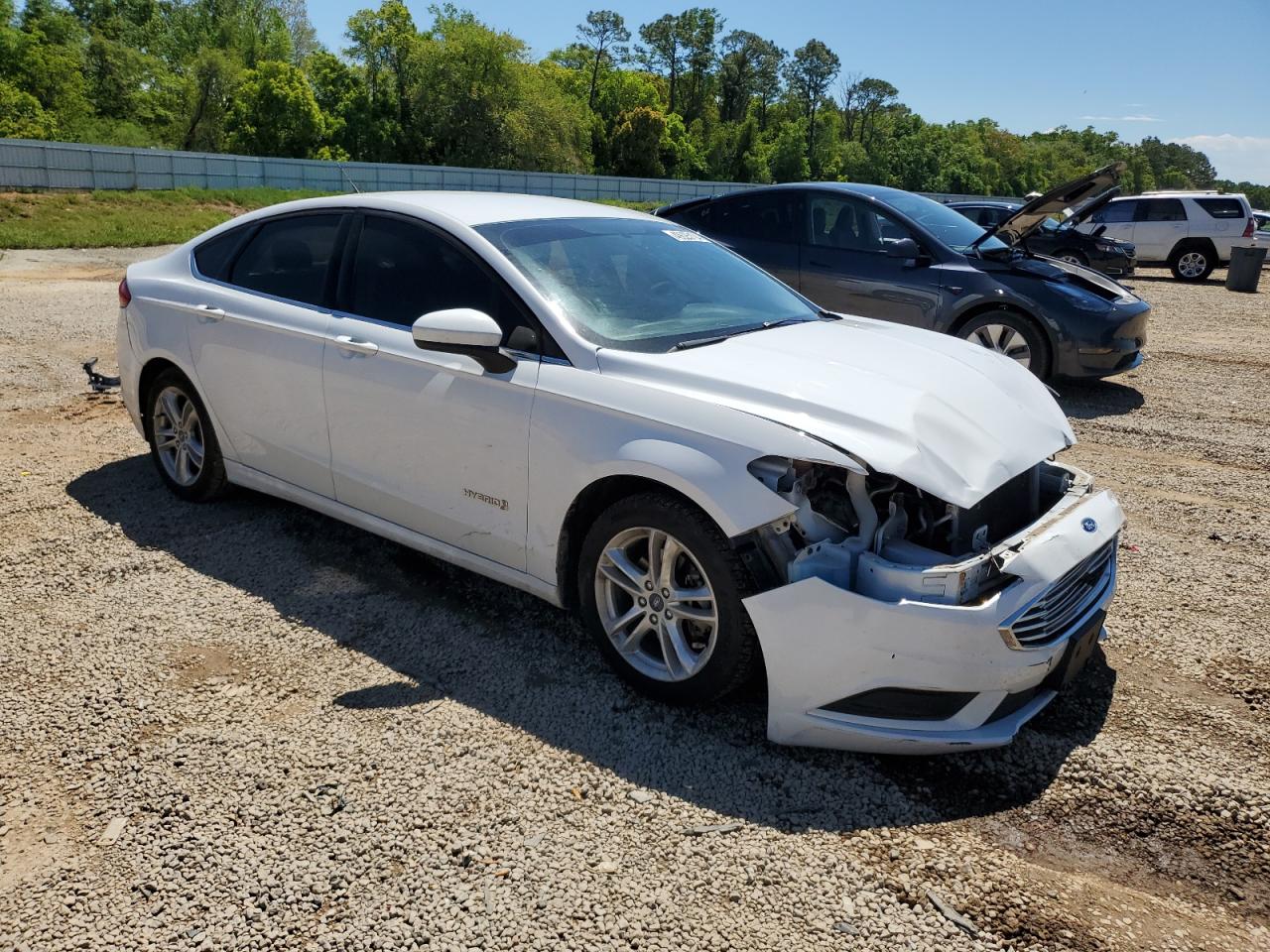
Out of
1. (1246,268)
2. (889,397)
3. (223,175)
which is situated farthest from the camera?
(223,175)

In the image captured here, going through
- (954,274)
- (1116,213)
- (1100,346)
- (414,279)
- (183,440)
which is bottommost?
(183,440)

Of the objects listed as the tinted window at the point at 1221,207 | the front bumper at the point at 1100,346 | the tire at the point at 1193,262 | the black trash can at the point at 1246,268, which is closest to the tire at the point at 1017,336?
the front bumper at the point at 1100,346

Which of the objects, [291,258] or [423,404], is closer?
[423,404]

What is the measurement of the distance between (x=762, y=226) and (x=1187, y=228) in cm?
1731

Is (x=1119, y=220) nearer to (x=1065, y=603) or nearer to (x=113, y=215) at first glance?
(x=1065, y=603)

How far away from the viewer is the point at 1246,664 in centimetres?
379

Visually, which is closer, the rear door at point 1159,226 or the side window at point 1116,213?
the rear door at point 1159,226

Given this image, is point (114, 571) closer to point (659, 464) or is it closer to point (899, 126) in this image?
point (659, 464)

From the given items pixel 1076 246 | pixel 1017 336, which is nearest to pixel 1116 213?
pixel 1076 246

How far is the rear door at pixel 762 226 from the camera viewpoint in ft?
28.2

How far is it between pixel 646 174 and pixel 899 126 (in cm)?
6056

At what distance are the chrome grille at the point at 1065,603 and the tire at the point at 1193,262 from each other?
21.7 metres

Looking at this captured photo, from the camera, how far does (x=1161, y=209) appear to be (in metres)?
21.8

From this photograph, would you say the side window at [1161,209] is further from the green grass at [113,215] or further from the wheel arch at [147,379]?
the wheel arch at [147,379]
